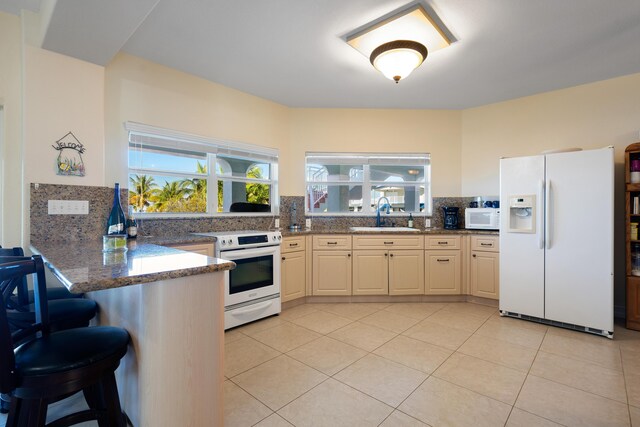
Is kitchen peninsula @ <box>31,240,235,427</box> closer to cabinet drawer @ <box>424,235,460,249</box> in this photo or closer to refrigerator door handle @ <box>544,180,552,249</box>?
cabinet drawer @ <box>424,235,460,249</box>

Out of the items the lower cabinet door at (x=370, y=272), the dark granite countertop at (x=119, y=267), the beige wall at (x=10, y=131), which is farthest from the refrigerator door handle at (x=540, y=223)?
the beige wall at (x=10, y=131)

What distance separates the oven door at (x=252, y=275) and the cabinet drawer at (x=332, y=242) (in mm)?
592

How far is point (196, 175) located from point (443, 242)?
119 inches

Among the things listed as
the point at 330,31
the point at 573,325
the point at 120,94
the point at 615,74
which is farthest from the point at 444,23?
the point at 573,325

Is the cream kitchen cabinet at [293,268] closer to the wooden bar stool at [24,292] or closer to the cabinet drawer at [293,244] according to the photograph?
the cabinet drawer at [293,244]

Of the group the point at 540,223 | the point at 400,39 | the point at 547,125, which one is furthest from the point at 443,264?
the point at 400,39

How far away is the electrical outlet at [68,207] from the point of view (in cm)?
222

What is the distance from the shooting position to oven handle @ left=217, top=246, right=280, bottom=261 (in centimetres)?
282

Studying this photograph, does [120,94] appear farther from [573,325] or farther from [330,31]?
[573,325]

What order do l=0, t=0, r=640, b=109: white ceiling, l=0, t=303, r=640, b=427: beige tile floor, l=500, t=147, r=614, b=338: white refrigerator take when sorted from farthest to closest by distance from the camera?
l=500, t=147, r=614, b=338: white refrigerator, l=0, t=0, r=640, b=109: white ceiling, l=0, t=303, r=640, b=427: beige tile floor

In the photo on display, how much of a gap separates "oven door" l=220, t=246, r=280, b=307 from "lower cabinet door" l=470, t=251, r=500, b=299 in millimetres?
2374

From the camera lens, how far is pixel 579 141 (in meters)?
3.38

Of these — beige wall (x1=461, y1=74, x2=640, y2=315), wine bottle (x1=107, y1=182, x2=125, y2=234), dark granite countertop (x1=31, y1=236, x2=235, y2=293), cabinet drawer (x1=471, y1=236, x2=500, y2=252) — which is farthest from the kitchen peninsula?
beige wall (x1=461, y1=74, x2=640, y2=315)

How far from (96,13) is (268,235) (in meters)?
2.14
